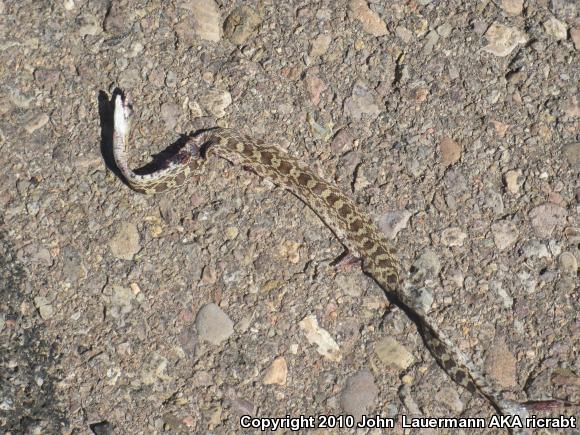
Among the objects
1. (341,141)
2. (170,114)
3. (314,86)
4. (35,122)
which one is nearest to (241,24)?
(314,86)

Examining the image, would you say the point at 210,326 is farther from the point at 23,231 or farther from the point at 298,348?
the point at 23,231

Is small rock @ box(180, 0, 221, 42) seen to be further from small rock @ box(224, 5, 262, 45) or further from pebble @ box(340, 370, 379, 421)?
pebble @ box(340, 370, 379, 421)

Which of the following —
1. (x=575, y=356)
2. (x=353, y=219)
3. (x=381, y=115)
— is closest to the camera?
(x=575, y=356)

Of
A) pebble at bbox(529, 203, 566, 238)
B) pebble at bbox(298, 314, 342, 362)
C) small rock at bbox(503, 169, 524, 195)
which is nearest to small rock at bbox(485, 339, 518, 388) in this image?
pebble at bbox(529, 203, 566, 238)

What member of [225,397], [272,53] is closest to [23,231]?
[225,397]

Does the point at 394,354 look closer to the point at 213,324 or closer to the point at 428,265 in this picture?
the point at 428,265

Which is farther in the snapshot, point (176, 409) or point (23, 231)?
point (23, 231)
